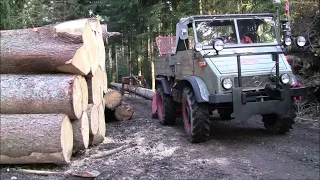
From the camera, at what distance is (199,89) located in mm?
6414

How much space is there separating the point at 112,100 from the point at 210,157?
4.47 meters

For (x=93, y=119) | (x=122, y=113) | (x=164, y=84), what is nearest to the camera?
(x=93, y=119)

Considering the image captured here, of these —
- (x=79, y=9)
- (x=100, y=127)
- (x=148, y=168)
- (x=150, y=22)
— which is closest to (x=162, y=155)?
(x=148, y=168)

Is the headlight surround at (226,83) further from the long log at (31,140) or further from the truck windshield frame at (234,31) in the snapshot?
the long log at (31,140)

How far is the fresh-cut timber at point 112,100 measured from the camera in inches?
379

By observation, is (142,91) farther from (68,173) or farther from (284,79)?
(68,173)

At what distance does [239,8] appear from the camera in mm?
15242

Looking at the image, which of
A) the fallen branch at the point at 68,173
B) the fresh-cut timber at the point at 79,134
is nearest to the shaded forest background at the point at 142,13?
the fresh-cut timber at the point at 79,134

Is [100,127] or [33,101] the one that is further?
[100,127]

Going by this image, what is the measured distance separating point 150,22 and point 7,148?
38.3 feet

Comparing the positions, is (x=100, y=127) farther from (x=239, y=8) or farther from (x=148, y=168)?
(x=239, y=8)

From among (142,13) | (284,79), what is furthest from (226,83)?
(142,13)

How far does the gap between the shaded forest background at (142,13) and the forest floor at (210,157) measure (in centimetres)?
395

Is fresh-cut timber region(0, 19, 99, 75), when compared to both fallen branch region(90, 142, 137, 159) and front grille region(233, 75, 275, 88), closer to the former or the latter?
fallen branch region(90, 142, 137, 159)
